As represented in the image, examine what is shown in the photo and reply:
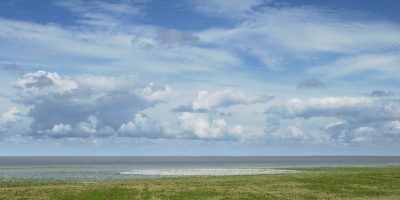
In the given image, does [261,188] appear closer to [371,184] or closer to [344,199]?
[344,199]

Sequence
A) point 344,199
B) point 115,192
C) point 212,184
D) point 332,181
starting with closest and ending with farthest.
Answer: point 344,199, point 115,192, point 212,184, point 332,181

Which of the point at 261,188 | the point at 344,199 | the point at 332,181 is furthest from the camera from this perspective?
the point at 332,181

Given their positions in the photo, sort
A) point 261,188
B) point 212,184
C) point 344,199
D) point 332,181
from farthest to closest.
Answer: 1. point 332,181
2. point 212,184
3. point 261,188
4. point 344,199

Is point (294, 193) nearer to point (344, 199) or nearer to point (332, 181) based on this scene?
point (344, 199)

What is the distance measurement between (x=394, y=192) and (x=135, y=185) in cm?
3584

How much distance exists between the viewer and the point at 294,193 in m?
49.4

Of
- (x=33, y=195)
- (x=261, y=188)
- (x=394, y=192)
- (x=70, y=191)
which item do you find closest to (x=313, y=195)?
(x=261, y=188)

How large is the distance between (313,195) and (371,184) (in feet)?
49.5

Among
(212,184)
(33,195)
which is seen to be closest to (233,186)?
(212,184)

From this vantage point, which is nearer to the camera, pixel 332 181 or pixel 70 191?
pixel 70 191

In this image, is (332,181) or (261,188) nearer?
(261,188)

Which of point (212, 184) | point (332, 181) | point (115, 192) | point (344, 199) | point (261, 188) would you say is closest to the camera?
point (344, 199)

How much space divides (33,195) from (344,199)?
3853cm

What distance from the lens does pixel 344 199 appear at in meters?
45.6
